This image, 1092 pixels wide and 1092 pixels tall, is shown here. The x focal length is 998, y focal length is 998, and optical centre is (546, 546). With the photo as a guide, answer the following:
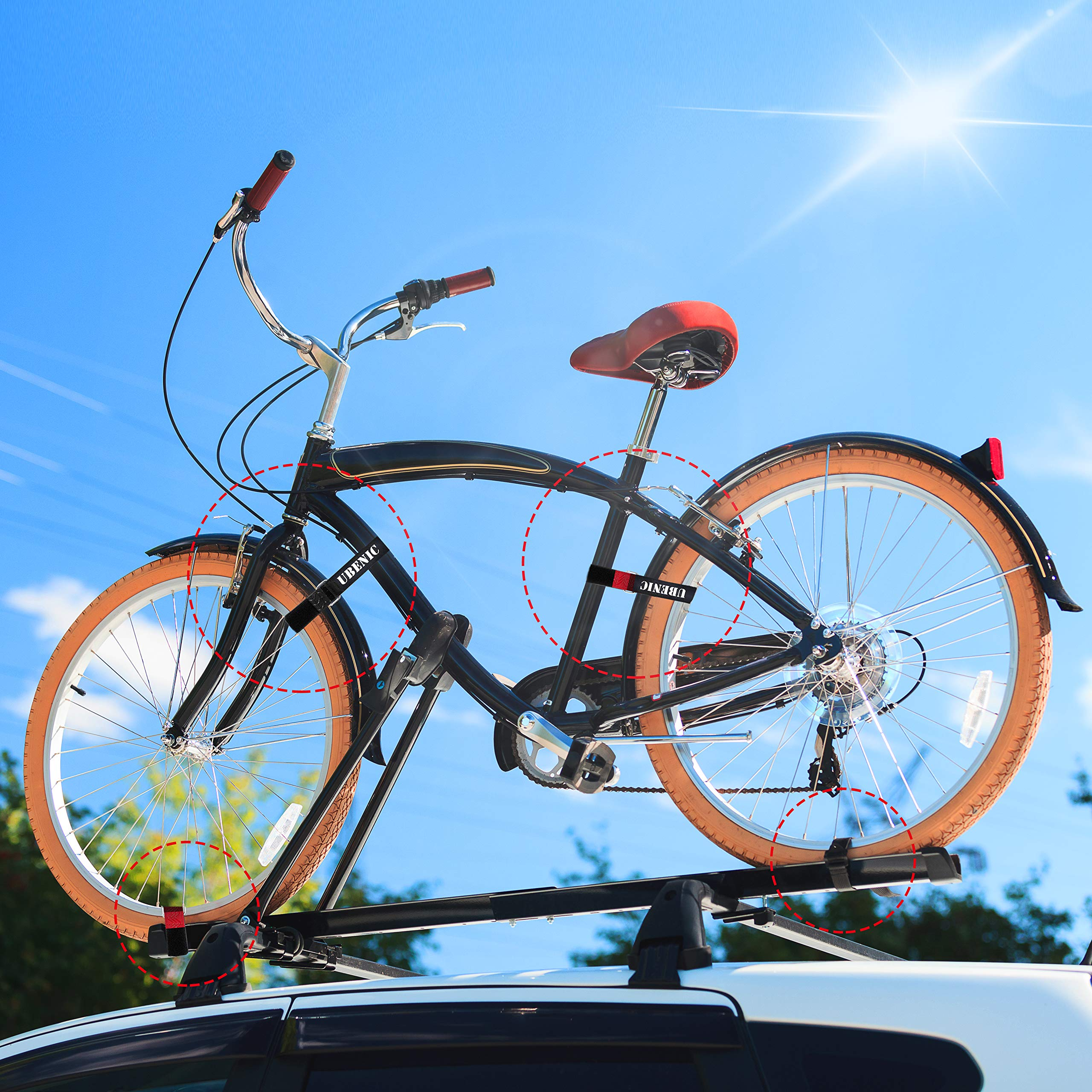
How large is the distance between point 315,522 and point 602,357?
111 centimetres

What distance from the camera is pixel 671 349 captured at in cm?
285

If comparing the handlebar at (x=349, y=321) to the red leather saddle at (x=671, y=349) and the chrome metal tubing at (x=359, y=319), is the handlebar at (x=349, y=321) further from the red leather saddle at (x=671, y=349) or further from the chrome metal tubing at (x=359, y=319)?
the red leather saddle at (x=671, y=349)

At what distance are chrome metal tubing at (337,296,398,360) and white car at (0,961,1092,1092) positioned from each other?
2.08m

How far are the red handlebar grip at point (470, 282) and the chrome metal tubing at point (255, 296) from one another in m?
0.49

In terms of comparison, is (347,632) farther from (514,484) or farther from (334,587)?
(514,484)

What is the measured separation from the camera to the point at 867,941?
999cm

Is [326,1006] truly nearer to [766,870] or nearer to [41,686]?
[766,870]

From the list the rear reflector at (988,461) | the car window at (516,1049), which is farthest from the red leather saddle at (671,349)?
the car window at (516,1049)

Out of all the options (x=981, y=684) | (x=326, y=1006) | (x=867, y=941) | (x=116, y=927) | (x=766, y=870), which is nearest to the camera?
(x=326, y=1006)

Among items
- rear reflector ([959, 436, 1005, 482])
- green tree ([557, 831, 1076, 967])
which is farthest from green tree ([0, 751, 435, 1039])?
rear reflector ([959, 436, 1005, 482])

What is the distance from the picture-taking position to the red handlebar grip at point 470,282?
326cm

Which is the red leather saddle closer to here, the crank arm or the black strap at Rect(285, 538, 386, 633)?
the black strap at Rect(285, 538, 386, 633)

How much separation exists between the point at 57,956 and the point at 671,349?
8853 millimetres

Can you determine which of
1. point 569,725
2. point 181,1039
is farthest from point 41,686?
point 181,1039
